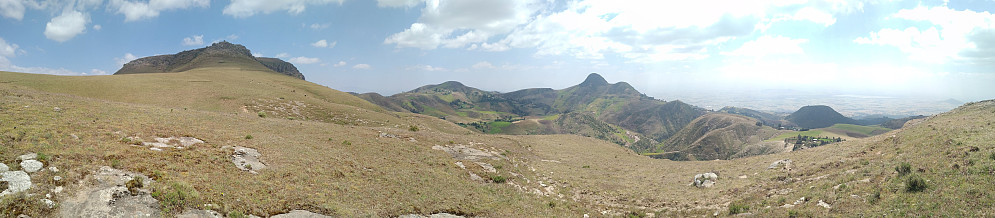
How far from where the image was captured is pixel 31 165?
12.2m

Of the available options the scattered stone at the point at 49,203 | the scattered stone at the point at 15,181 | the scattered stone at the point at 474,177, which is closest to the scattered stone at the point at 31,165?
the scattered stone at the point at 15,181

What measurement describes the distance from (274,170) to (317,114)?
38.3 metres

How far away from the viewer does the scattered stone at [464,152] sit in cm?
3521

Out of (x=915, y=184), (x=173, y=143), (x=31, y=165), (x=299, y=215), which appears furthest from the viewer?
(x=173, y=143)

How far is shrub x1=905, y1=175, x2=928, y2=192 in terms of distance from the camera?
16.2 meters

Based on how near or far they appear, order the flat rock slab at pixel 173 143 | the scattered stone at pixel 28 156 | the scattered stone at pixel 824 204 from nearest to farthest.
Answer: the scattered stone at pixel 28 156, the scattered stone at pixel 824 204, the flat rock slab at pixel 173 143

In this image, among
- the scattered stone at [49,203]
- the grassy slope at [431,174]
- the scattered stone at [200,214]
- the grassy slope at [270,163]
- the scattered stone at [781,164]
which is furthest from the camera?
the scattered stone at [781,164]

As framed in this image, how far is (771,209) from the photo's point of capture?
19281 mm

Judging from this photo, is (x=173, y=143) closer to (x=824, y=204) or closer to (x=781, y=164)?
(x=824, y=204)

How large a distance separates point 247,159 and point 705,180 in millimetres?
34673

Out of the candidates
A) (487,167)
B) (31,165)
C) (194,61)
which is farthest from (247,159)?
(194,61)

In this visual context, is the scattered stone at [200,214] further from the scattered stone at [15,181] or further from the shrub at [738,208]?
the shrub at [738,208]

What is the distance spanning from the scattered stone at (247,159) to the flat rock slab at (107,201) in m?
5.65

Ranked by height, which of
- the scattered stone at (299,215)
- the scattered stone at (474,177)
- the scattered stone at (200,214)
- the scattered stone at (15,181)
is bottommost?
the scattered stone at (474,177)
